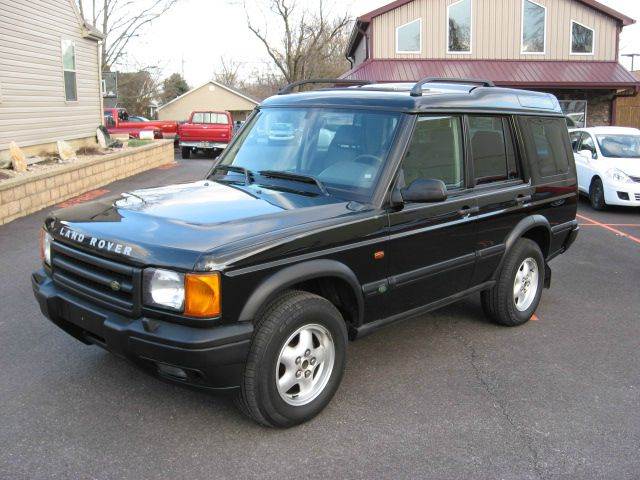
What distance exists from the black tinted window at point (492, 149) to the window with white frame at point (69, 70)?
1427cm

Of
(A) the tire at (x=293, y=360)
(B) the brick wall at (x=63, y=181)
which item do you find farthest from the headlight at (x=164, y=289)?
(B) the brick wall at (x=63, y=181)

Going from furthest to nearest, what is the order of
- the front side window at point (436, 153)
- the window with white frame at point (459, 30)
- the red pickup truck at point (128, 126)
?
1. the red pickup truck at point (128, 126)
2. the window with white frame at point (459, 30)
3. the front side window at point (436, 153)

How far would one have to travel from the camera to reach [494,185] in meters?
4.87

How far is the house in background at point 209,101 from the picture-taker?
2199 inches

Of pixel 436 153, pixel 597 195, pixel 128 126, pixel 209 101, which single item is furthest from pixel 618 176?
pixel 209 101

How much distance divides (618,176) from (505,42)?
1414 centimetres

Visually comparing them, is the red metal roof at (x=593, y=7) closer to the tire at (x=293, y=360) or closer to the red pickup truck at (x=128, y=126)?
the red pickup truck at (x=128, y=126)

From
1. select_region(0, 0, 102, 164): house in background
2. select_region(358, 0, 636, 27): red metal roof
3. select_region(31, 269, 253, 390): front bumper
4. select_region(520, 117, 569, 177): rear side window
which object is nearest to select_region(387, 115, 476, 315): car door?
select_region(520, 117, 569, 177): rear side window

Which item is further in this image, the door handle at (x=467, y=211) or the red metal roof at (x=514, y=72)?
the red metal roof at (x=514, y=72)

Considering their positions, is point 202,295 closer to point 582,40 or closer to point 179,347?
point 179,347

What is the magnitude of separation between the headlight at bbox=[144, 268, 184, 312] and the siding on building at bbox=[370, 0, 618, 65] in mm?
22078

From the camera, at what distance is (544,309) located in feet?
19.4

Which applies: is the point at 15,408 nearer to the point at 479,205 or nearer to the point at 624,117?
the point at 479,205

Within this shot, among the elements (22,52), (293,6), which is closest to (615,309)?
(22,52)
